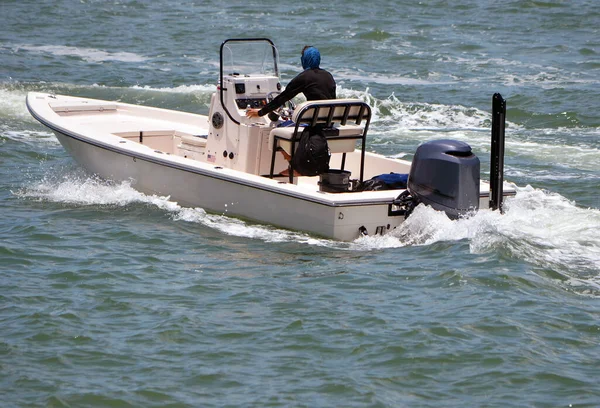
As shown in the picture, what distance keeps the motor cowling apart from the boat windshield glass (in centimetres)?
229

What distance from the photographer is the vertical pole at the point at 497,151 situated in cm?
782

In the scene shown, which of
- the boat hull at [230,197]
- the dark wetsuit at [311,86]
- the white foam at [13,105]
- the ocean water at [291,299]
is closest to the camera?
the ocean water at [291,299]

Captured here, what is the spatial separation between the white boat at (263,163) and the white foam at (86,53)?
32.4 feet

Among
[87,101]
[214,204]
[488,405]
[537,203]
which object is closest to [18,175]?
[87,101]

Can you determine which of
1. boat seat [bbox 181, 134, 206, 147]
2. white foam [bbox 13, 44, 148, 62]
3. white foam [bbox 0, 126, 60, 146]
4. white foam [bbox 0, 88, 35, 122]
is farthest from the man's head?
A: white foam [bbox 13, 44, 148, 62]

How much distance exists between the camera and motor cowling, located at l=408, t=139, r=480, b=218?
7.80 m

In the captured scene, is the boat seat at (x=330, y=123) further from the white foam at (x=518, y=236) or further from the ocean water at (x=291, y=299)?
the white foam at (x=518, y=236)

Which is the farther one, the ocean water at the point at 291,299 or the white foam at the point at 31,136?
the white foam at the point at 31,136

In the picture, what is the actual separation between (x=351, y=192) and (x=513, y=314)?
97.3 inches

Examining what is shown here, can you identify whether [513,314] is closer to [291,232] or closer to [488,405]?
[488,405]

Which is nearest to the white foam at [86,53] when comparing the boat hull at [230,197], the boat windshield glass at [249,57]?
the boat hull at [230,197]

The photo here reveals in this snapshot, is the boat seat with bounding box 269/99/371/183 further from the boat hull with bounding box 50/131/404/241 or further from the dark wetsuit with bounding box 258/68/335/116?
the boat hull with bounding box 50/131/404/241

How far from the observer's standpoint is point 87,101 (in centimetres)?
1168

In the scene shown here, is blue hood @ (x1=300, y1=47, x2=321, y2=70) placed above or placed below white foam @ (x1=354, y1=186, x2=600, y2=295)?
above
